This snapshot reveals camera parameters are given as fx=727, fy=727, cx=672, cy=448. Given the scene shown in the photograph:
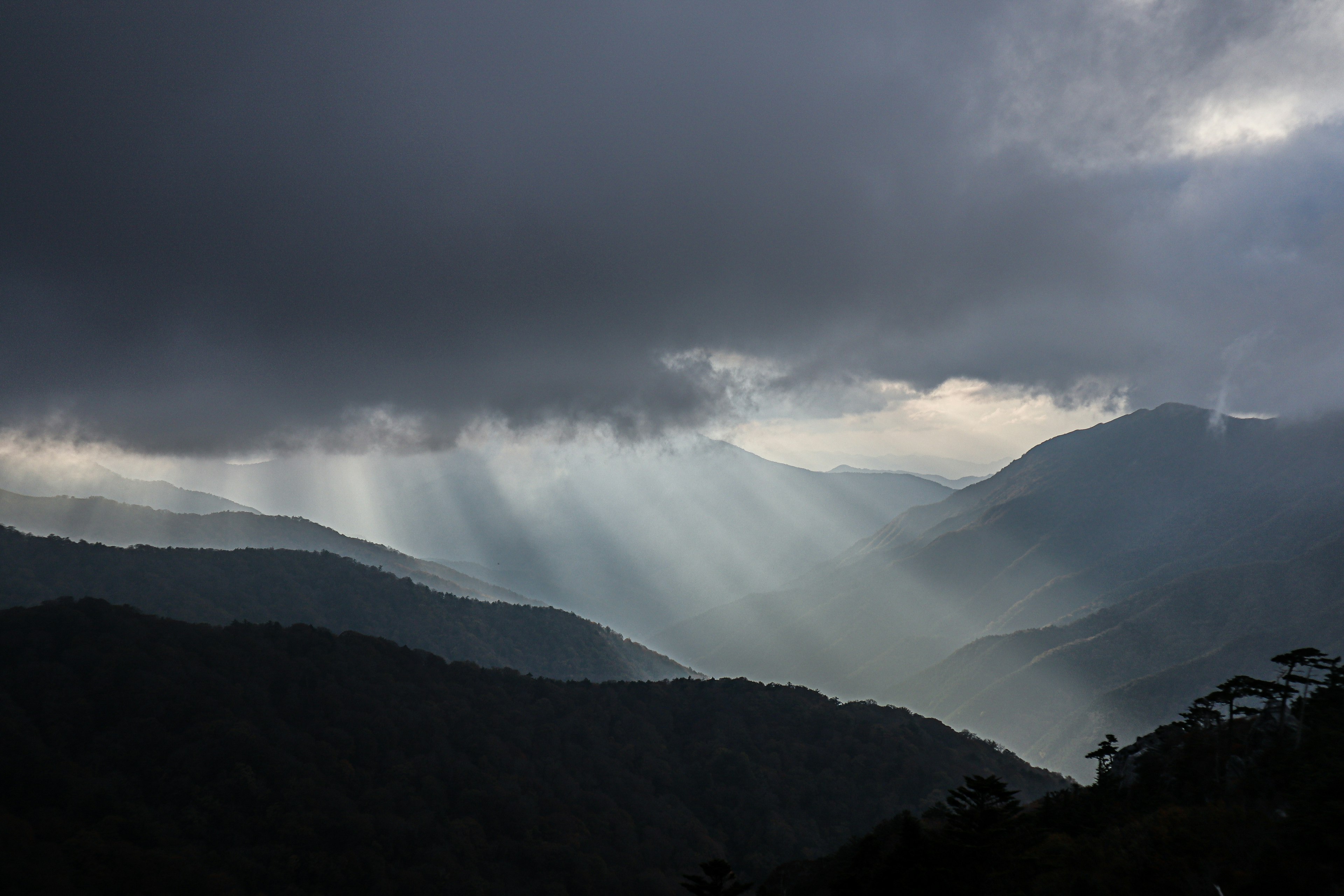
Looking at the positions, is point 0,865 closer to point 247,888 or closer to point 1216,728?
point 247,888

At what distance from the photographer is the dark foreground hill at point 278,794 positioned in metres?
122

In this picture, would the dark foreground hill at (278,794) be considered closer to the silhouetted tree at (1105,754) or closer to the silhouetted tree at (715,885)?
the silhouetted tree at (1105,754)

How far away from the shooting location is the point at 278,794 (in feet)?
472

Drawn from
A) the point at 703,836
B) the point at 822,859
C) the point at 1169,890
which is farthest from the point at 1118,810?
the point at 703,836

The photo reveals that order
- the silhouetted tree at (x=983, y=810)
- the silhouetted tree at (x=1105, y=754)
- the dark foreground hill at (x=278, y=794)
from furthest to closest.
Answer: the dark foreground hill at (x=278, y=794)
the silhouetted tree at (x=1105, y=754)
the silhouetted tree at (x=983, y=810)

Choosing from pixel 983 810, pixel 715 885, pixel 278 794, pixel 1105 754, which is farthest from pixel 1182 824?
pixel 278 794

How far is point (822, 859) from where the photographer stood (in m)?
120

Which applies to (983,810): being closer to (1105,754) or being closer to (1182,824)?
(1182,824)

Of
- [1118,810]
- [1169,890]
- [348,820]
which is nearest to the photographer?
[1169,890]

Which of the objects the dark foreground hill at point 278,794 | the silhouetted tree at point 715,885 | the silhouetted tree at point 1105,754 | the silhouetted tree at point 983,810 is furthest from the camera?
the dark foreground hill at point 278,794

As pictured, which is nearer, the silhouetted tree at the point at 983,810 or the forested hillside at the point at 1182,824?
the forested hillside at the point at 1182,824

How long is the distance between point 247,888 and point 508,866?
1829 inches

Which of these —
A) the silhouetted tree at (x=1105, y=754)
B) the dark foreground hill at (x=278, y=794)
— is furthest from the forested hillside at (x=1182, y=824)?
the dark foreground hill at (x=278, y=794)

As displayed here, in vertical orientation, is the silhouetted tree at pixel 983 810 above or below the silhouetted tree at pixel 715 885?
above
